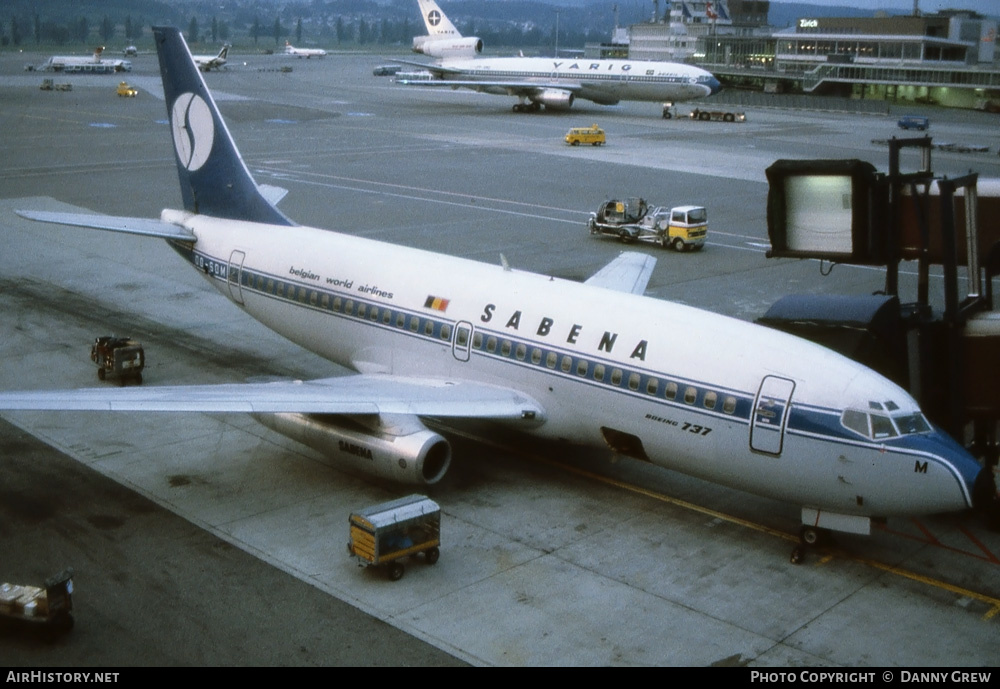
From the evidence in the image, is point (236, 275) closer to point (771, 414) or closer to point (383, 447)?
point (383, 447)

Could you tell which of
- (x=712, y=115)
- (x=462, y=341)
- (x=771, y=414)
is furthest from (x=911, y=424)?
(x=712, y=115)

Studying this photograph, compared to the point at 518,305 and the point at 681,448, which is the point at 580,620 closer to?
the point at 681,448

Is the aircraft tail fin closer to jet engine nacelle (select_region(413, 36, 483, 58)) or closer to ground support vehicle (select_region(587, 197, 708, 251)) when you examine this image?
jet engine nacelle (select_region(413, 36, 483, 58))

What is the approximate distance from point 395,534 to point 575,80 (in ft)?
321

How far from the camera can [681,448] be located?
806 inches

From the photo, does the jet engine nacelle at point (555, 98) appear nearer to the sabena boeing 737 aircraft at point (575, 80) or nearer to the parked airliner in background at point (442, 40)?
the sabena boeing 737 aircraft at point (575, 80)

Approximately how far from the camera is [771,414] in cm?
1917

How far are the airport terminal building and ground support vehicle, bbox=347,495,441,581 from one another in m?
130

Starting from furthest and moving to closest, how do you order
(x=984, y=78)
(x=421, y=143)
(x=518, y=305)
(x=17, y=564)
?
1. (x=984, y=78)
2. (x=421, y=143)
3. (x=518, y=305)
4. (x=17, y=564)

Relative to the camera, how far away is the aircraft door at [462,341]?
23781 millimetres

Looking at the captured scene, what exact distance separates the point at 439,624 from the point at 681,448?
20.8 ft

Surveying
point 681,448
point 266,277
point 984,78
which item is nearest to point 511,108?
point 984,78

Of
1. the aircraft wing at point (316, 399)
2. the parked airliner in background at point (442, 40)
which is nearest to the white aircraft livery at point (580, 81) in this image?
the parked airliner in background at point (442, 40)

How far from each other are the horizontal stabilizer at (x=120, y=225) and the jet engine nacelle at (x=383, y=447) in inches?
400
